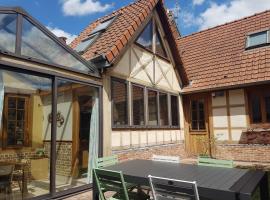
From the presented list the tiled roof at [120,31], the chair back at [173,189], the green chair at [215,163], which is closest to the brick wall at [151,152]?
the tiled roof at [120,31]

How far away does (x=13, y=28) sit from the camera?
16.2 ft

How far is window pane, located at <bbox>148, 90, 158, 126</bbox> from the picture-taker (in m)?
8.91

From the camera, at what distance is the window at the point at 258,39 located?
411 inches

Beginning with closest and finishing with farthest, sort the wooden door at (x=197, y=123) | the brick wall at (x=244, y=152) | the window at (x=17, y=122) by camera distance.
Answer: the window at (x=17, y=122), the brick wall at (x=244, y=152), the wooden door at (x=197, y=123)

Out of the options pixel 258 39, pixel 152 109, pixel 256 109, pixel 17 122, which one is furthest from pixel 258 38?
pixel 17 122

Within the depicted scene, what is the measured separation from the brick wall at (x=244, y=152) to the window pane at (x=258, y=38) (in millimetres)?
4223

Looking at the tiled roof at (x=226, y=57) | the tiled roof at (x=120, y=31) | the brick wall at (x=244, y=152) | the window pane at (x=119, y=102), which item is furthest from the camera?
the tiled roof at (x=226, y=57)

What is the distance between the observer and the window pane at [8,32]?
4691 mm

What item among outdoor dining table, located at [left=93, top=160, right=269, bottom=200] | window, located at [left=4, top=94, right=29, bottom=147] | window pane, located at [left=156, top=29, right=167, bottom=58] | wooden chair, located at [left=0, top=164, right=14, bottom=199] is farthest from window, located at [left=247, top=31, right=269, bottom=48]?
wooden chair, located at [left=0, top=164, right=14, bottom=199]

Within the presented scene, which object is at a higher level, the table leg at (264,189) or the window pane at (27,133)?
the window pane at (27,133)

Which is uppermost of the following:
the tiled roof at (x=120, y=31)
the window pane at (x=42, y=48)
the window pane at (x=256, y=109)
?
Answer: the tiled roof at (x=120, y=31)

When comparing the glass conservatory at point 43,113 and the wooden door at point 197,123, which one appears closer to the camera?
the glass conservatory at point 43,113

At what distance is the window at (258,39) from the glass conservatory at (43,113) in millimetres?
7318

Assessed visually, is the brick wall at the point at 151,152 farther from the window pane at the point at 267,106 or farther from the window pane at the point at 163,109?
the window pane at the point at 267,106
